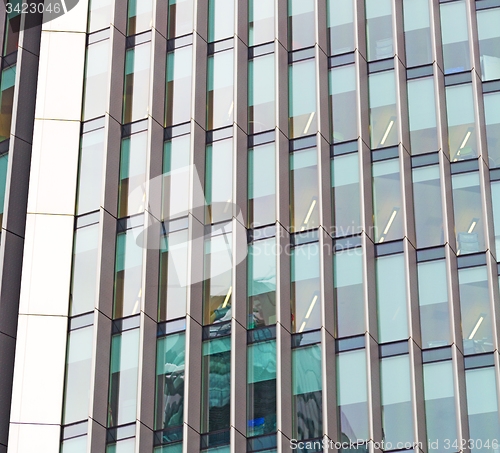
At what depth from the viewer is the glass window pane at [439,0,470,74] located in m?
29.7

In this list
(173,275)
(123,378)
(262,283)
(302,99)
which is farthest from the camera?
(302,99)

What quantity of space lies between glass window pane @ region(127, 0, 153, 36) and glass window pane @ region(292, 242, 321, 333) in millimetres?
11472

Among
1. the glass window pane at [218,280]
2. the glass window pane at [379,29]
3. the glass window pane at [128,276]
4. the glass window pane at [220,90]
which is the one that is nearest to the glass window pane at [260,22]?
the glass window pane at [220,90]

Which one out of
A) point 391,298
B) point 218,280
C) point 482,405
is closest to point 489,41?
point 391,298

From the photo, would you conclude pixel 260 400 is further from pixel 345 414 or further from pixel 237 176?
pixel 237 176

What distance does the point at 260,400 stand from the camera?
1048 inches

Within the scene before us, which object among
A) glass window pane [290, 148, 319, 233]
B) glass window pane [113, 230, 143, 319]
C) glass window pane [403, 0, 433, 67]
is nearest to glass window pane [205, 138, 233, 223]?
glass window pane [290, 148, 319, 233]

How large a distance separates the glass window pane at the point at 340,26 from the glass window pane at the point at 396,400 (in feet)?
37.8

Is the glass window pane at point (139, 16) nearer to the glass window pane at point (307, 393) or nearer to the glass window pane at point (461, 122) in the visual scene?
the glass window pane at point (461, 122)

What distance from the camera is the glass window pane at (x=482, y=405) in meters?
24.3

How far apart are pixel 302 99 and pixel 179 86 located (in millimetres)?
4772

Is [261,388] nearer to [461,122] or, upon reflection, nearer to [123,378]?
[123,378]

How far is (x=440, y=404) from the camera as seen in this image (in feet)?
82.1

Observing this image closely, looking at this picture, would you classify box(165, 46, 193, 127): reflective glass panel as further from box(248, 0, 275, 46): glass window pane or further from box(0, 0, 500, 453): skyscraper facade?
box(248, 0, 275, 46): glass window pane
